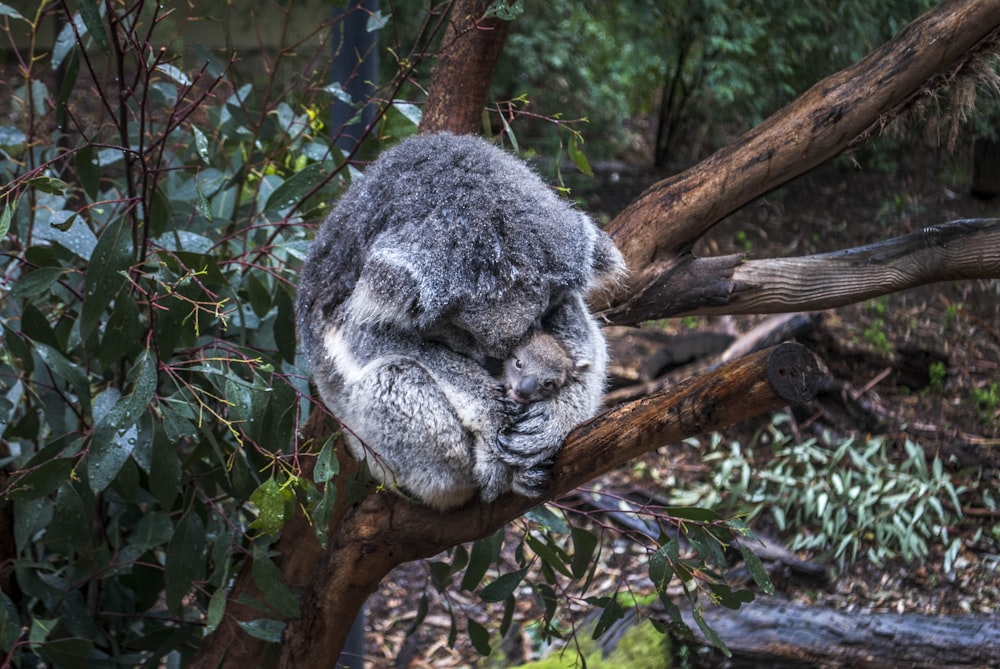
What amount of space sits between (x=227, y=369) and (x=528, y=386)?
2.33 ft

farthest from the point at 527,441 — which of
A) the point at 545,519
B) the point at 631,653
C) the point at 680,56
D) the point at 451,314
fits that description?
the point at 680,56

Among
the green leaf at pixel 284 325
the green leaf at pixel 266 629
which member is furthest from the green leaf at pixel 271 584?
the green leaf at pixel 284 325

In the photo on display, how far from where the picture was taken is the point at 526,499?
1920mm

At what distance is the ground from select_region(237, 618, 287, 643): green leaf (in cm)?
70

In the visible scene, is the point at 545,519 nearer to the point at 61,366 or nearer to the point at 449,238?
the point at 449,238

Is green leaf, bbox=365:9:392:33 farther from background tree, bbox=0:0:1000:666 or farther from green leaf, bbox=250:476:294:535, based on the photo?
green leaf, bbox=250:476:294:535

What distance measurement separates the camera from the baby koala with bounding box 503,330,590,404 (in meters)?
1.84

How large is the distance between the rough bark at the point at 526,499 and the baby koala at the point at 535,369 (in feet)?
0.36

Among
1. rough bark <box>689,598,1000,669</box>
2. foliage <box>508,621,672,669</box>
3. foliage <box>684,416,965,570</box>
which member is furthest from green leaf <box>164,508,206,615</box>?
foliage <box>684,416,965,570</box>

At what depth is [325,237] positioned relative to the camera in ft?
6.89

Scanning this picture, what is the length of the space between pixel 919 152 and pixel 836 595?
9.19 ft

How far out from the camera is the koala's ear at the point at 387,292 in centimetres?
180

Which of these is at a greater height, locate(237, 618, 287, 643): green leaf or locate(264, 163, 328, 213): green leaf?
locate(264, 163, 328, 213): green leaf

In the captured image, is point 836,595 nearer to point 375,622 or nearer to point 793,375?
point 375,622
